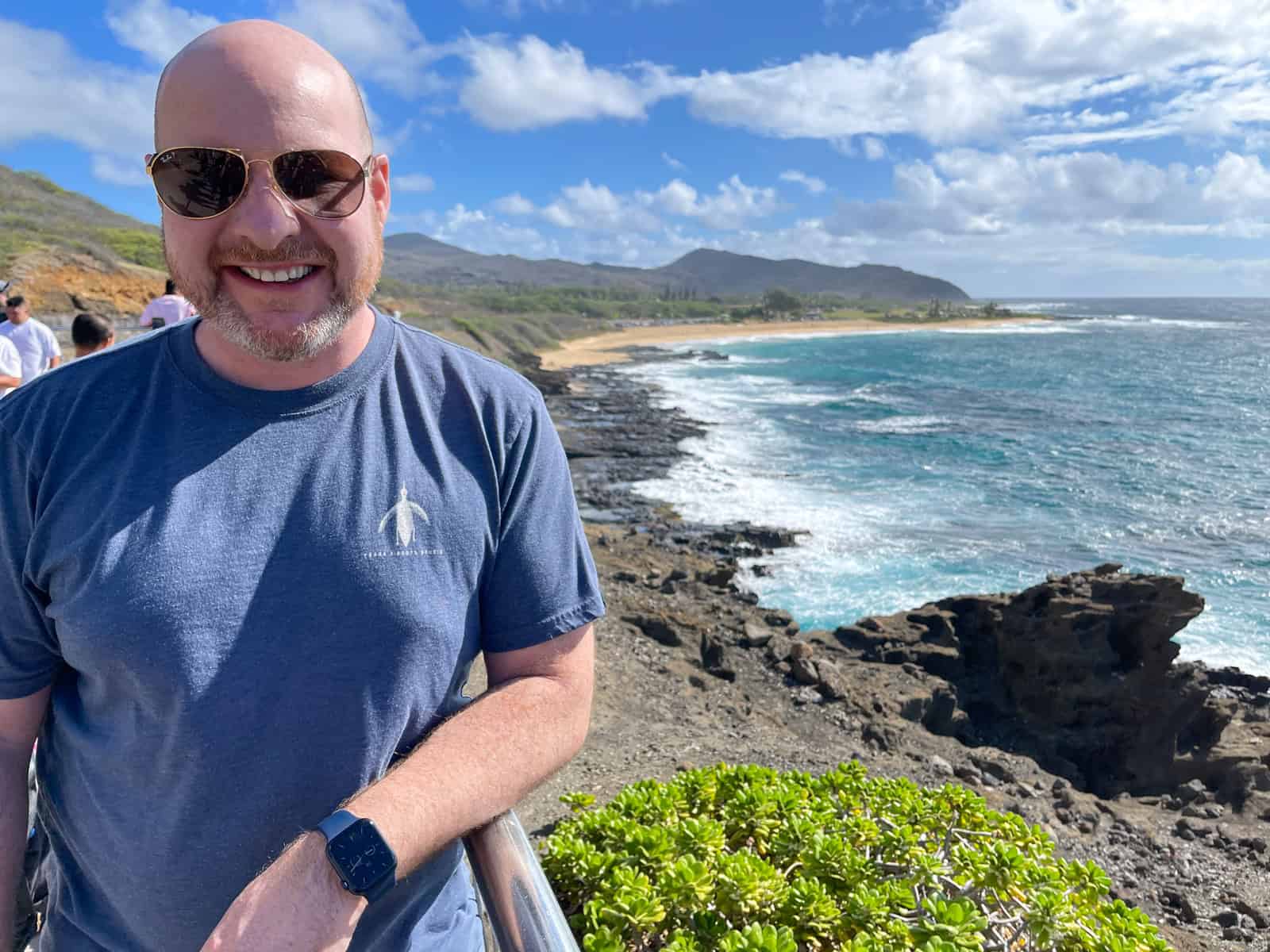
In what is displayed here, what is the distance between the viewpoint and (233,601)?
144 cm

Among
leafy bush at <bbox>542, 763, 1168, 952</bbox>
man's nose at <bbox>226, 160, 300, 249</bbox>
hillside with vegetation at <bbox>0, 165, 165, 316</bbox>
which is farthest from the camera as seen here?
hillside with vegetation at <bbox>0, 165, 165, 316</bbox>

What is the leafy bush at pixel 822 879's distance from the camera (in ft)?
8.03

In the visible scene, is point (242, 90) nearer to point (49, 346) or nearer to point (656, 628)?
point (49, 346)

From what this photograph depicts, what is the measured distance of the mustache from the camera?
1.57 metres

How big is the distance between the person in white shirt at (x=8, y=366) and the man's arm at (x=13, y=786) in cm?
622

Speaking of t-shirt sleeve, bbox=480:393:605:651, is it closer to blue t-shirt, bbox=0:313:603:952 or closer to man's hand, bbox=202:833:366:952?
blue t-shirt, bbox=0:313:603:952

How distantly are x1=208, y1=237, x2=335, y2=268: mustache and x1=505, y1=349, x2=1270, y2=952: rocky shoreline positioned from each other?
338 cm

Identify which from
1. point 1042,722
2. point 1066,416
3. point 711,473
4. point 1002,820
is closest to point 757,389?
point 1066,416

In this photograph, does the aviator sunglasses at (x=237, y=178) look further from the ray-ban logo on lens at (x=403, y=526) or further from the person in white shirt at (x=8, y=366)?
the person in white shirt at (x=8, y=366)

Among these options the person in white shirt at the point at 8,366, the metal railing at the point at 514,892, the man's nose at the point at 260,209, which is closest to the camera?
the metal railing at the point at 514,892

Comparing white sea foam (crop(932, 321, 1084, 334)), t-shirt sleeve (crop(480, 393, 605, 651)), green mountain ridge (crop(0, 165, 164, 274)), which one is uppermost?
green mountain ridge (crop(0, 165, 164, 274))

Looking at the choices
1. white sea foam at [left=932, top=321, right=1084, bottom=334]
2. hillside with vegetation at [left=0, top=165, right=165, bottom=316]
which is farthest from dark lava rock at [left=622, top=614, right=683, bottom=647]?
white sea foam at [left=932, top=321, right=1084, bottom=334]

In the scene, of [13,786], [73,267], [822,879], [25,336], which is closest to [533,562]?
[13,786]

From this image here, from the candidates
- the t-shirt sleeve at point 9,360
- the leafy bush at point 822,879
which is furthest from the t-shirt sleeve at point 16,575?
the t-shirt sleeve at point 9,360
